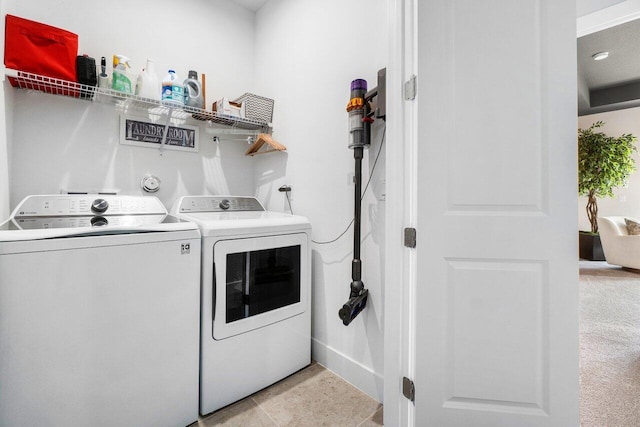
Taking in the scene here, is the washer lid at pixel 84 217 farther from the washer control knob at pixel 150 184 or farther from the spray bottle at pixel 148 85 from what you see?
the spray bottle at pixel 148 85

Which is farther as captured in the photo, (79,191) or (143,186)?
(143,186)

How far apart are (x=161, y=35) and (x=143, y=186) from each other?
1.15m

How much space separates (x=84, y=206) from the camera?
1.58 meters

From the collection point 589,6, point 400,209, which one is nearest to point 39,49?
point 400,209

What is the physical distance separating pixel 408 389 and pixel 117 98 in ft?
7.62

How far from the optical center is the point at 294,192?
219 centimetres

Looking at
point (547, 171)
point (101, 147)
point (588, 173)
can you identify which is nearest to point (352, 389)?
point (547, 171)

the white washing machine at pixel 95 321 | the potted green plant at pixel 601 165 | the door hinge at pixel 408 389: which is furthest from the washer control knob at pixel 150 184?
the potted green plant at pixel 601 165

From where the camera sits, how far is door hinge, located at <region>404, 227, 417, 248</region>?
4.09 ft

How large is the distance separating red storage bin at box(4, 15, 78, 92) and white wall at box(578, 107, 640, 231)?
6.94 metres

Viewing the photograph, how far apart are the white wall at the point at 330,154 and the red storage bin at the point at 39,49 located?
1.31m

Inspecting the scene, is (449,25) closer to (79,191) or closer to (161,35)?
(161,35)

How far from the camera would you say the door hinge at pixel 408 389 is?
125 cm

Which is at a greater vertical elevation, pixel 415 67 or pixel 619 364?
pixel 415 67
